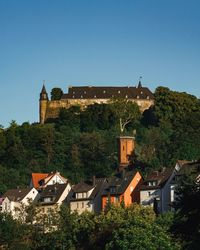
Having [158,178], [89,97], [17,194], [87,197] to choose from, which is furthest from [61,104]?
[158,178]

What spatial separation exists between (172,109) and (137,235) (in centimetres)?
5391

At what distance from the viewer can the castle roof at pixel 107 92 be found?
117688mm

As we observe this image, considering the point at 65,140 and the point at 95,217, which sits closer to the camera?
the point at 95,217

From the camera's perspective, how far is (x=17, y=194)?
79.6 meters

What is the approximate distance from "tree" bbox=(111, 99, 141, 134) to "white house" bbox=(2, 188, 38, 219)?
27.6 metres

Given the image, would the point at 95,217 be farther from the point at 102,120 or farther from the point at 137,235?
the point at 102,120

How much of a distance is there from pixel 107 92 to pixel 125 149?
117 feet

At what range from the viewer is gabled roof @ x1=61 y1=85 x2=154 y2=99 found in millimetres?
117688

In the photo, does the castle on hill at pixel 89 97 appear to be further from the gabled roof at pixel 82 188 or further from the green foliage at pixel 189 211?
the green foliage at pixel 189 211

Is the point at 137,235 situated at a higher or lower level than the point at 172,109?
lower

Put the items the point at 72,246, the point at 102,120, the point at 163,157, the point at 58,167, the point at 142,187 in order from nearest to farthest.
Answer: the point at 72,246, the point at 142,187, the point at 163,157, the point at 58,167, the point at 102,120

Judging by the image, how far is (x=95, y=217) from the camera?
61406mm

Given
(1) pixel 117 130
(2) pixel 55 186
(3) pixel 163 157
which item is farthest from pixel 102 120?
(2) pixel 55 186

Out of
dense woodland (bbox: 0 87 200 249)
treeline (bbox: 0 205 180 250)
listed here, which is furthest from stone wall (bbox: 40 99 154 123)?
treeline (bbox: 0 205 180 250)
